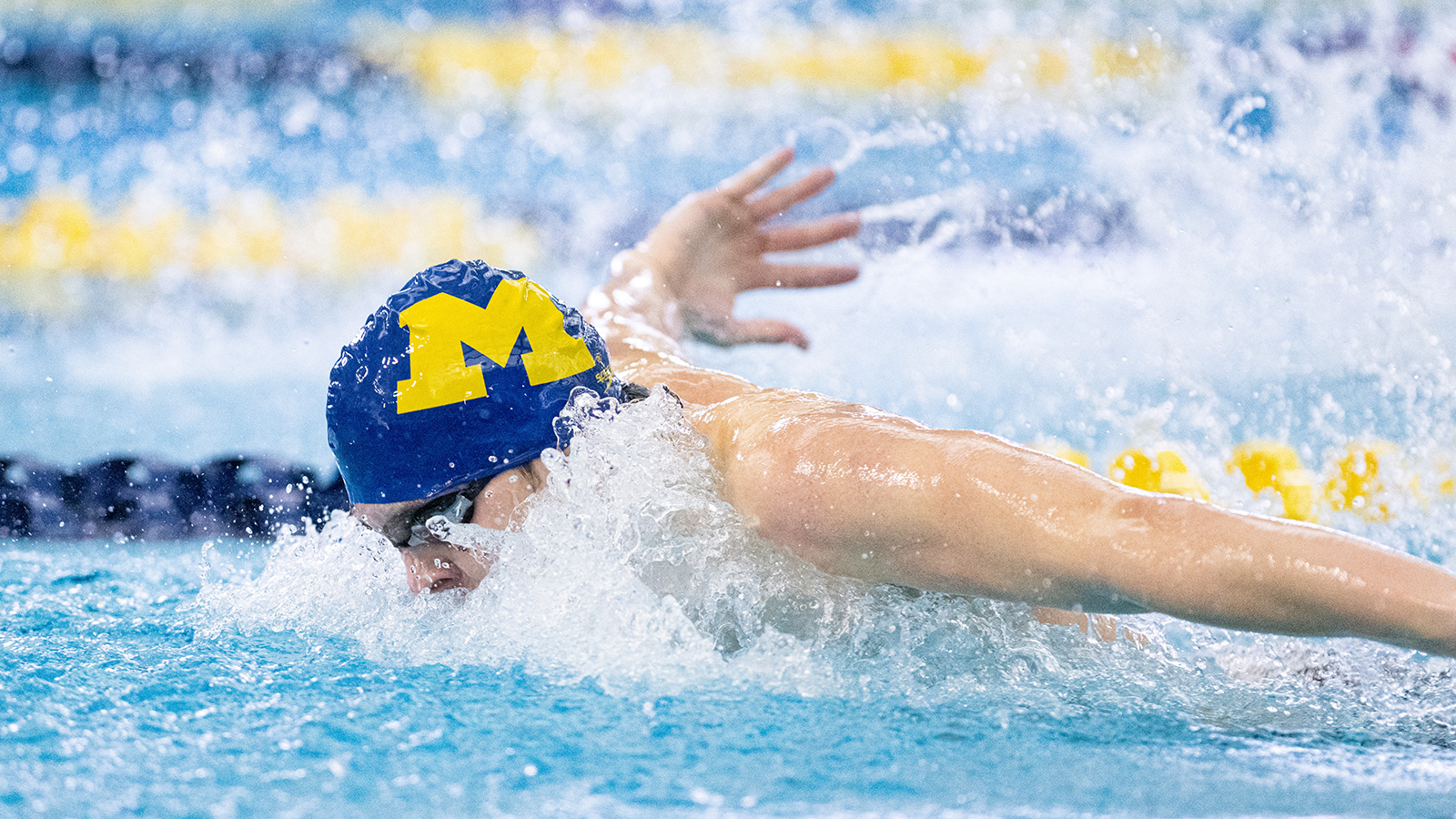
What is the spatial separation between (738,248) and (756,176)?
0.53 ft

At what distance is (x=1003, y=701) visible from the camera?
1280mm

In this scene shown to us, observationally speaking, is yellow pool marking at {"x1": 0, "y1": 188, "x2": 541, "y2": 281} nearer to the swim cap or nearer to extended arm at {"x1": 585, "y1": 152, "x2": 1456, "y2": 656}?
the swim cap

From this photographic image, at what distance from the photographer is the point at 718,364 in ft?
11.5

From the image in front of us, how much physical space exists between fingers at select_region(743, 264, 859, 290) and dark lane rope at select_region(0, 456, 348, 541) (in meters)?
1.20

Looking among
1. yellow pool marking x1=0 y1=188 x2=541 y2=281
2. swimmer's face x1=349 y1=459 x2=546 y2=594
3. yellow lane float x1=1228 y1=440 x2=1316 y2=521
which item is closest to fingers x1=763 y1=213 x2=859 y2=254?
swimmer's face x1=349 y1=459 x2=546 y2=594

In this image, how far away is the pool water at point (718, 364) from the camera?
113 centimetres

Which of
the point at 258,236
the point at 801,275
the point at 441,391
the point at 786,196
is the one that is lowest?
the point at 441,391

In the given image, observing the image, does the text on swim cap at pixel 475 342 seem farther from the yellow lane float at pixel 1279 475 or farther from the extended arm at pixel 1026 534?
the yellow lane float at pixel 1279 475

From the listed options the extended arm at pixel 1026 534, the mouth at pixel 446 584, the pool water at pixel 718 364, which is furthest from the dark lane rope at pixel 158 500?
the extended arm at pixel 1026 534

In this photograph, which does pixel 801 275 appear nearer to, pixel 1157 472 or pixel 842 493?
pixel 1157 472

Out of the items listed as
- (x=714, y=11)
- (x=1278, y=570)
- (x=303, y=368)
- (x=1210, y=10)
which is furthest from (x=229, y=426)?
(x=1210, y=10)

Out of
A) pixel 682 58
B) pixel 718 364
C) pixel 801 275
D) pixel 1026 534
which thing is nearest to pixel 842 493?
pixel 1026 534

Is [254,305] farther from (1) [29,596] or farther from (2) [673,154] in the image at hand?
(1) [29,596]

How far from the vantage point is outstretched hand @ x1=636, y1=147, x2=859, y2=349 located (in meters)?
2.43
